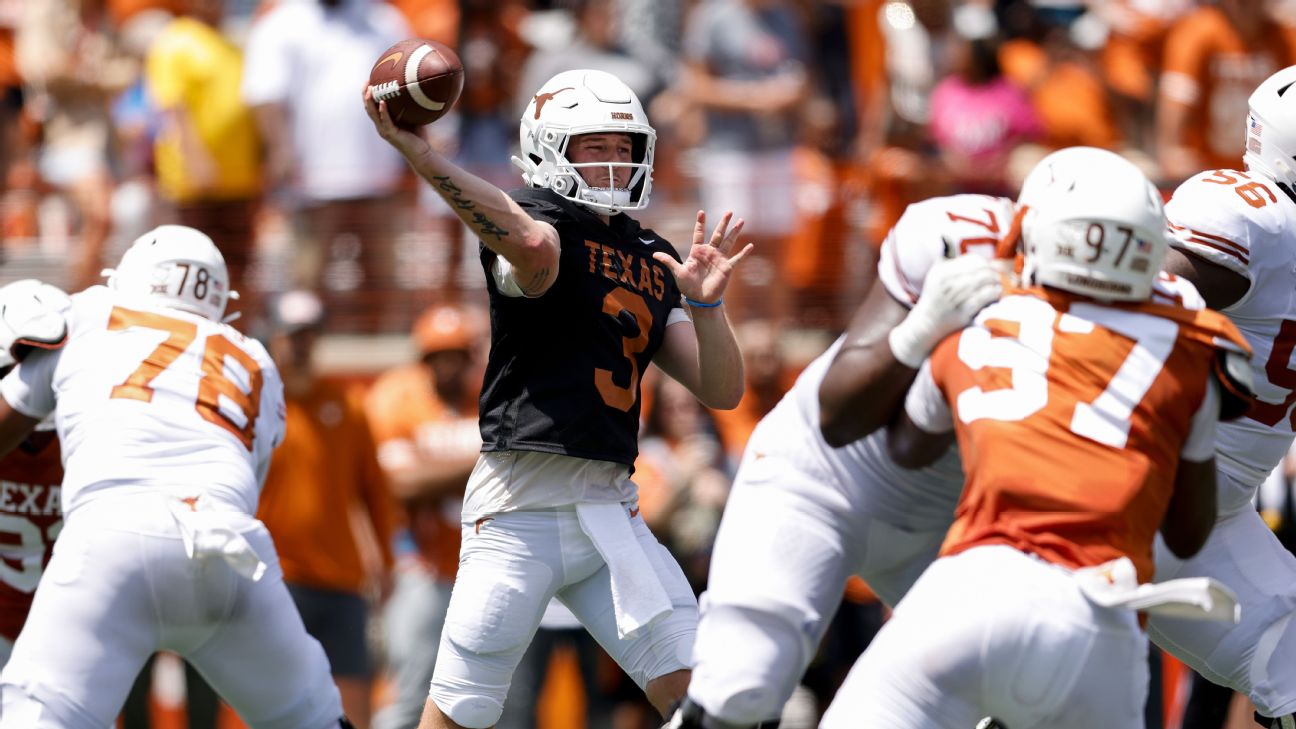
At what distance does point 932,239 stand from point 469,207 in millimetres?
1203

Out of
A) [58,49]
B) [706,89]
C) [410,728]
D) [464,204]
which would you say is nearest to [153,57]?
[58,49]

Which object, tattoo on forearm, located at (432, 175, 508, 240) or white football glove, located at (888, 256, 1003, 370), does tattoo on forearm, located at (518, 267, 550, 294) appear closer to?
tattoo on forearm, located at (432, 175, 508, 240)

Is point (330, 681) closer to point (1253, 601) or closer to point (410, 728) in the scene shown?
point (410, 728)

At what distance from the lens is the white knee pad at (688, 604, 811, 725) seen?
16.4ft

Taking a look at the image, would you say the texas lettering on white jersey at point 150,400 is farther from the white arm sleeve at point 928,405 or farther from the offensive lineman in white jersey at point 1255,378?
the offensive lineman in white jersey at point 1255,378

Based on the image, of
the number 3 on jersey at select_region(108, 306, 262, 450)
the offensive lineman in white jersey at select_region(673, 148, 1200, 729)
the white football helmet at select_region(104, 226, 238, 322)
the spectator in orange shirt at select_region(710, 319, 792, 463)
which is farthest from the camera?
the spectator in orange shirt at select_region(710, 319, 792, 463)

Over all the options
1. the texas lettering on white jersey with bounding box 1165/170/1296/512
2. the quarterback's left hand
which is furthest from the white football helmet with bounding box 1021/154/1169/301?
the quarterback's left hand

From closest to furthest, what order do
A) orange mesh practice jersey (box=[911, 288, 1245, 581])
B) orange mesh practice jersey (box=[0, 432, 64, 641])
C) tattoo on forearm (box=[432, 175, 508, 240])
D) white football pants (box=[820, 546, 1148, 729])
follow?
white football pants (box=[820, 546, 1148, 729]) → orange mesh practice jersey (box=[911, 288, 1245, 581]) → tattoo on forearm (box=[432, 175, 508, 240]) → orange mesh practice jersey (box=[0, 432, 64, 641])

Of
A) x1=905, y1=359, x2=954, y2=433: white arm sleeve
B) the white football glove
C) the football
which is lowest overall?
x1=905, y1=359, x2=954, y2=433: white arm sleeve

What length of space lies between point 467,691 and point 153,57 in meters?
5.94

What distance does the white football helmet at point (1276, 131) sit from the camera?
584 centimetres

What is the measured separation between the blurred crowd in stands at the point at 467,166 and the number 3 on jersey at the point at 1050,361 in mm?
4350

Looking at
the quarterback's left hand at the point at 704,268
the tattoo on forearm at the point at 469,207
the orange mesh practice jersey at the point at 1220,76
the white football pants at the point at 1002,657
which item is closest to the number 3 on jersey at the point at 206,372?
the tattoo on forearm at the point at 469,207

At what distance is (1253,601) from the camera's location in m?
5.74
